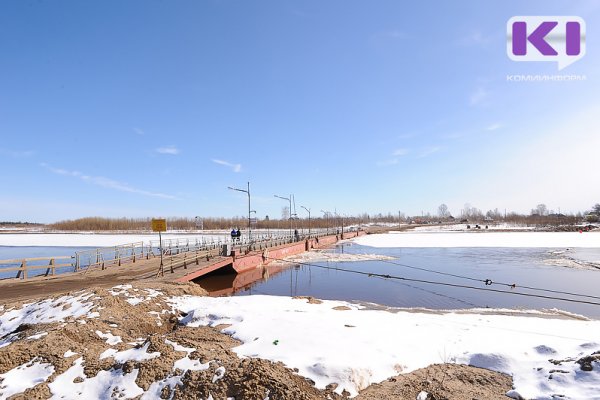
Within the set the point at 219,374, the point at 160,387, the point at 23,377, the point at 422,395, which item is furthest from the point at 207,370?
the point at 422,395

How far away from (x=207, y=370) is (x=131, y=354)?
78.5 inches

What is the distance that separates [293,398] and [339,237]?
7200 centimetres

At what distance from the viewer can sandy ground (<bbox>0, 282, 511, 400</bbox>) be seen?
5613 millimetres

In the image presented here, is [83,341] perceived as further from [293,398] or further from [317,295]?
[317,295]

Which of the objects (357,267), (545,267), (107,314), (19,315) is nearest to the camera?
(107,314)

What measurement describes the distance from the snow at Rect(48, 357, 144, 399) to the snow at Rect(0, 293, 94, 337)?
11.1ft

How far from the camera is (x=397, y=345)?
756 cm

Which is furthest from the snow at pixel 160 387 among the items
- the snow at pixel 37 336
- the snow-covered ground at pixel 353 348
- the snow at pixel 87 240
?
the snow at pixel 87 240

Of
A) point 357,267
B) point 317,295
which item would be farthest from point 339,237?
point 317,295

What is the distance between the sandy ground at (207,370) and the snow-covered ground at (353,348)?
156mm

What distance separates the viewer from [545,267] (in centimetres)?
2797

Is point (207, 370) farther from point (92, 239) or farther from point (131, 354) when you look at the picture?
point (92, 239)

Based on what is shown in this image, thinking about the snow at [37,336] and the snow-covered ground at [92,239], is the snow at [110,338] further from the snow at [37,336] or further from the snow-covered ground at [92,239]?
the snow-covered ground at [92,239]

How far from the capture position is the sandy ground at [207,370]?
561 centimetres
